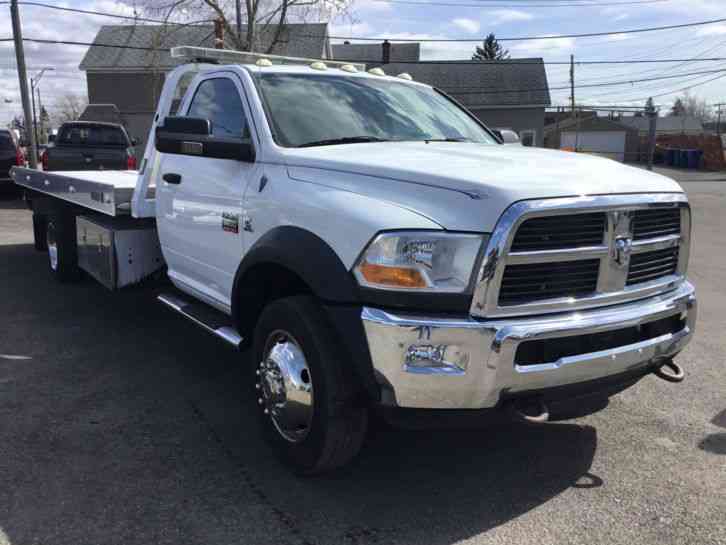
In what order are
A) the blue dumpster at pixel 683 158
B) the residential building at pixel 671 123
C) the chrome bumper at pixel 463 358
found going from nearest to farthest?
1. the chrome bumper at pixel 463 358
2. the blue dumpster at pixel 683 158
3. the residential building at pixel 671 123

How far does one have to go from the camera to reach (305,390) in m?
3.41

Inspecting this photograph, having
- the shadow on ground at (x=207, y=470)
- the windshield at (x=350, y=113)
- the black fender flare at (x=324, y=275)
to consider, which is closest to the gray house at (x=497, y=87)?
the windshield at (x=350, y=113)

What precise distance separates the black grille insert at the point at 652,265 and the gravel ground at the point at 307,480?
103 centimetres

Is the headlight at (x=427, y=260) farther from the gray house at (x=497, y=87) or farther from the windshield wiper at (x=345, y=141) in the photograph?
the gray house at (x=497, y=87)

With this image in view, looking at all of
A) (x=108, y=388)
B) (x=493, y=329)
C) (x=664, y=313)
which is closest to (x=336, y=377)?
(x=493, y=329)

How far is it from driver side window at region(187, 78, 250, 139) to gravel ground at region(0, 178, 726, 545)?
5.68 feet

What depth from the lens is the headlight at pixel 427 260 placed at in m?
2.91

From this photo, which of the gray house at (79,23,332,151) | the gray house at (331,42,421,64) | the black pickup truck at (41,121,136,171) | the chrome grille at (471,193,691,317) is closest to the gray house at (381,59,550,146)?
the gray house at (79,23,332,151)

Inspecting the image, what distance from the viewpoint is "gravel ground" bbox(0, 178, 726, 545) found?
315 cm

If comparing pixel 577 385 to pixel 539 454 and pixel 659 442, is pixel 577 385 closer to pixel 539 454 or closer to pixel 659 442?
pixel 539 454

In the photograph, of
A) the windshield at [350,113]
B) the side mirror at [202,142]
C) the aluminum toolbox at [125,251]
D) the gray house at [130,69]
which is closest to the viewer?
the side mirror at [202,142]

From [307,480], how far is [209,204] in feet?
6.07

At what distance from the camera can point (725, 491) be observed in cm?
351

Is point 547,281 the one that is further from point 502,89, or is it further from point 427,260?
point 502,89
